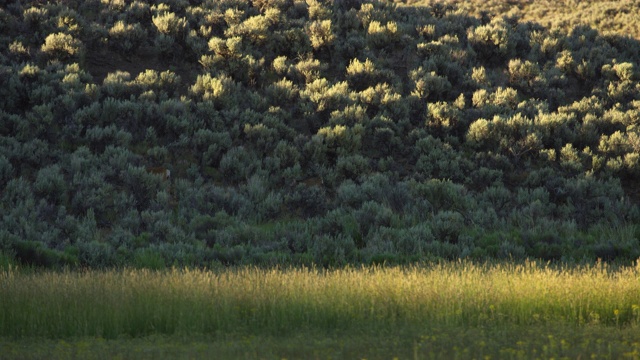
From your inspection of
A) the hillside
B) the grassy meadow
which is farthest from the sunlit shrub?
the grassy meadow

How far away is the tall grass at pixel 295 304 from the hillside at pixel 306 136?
12.5 ft

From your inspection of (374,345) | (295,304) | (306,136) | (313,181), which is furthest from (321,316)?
(306,136)

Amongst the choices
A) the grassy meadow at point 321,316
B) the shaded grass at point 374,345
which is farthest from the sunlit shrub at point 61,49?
the shaded grass at point 374,345

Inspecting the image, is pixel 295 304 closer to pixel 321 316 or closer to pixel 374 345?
pixel 321 316

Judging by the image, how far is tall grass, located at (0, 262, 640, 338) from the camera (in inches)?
371

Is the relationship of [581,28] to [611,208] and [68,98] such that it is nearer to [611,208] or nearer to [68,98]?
[611,208]

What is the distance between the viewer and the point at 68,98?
2188cm

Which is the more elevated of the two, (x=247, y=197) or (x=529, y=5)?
(x=529, y=5)

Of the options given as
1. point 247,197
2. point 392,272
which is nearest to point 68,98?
point 247,197

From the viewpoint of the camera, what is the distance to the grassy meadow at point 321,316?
25.9 ft

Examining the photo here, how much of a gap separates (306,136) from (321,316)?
44.1ft

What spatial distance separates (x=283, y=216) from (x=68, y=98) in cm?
844

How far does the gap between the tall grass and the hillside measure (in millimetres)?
3819

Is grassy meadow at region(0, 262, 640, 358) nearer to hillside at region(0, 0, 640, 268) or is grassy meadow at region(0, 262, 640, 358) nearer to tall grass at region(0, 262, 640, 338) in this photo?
tall grass at region(0, 262, 640, 338)
